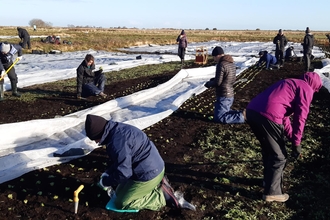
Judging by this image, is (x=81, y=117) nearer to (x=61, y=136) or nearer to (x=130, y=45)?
(x=61, y=136)

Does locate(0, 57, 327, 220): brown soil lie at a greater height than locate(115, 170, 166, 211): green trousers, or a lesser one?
lesser

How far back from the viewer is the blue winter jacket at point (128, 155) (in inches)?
Answer: 150

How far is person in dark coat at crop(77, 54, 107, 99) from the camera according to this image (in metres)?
10.0

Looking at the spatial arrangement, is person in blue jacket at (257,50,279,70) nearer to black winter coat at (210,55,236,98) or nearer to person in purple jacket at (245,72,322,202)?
black winter coat at (210,55,236,98)

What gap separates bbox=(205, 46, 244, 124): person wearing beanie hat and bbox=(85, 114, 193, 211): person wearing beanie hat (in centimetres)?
389

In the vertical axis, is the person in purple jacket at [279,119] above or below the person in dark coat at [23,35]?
below

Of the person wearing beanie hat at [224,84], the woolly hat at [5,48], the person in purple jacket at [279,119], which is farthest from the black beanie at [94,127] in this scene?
the woolly hat at [5,48]

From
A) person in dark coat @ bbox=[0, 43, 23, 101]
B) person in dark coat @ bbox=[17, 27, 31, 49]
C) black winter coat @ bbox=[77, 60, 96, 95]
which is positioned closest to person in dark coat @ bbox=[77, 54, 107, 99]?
black winter coat @ bbox=[77, 60, 96, 95]

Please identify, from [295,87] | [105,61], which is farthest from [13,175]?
[105,61]

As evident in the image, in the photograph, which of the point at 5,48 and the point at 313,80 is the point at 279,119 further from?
the point at 5,48

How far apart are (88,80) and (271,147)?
23.9 ft

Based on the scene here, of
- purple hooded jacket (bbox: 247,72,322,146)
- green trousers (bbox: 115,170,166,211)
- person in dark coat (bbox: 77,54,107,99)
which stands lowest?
green trousers (bbox: 115,170,166,211)

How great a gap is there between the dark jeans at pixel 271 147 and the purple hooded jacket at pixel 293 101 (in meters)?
0.09

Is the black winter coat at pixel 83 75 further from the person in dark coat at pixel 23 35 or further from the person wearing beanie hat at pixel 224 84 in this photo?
the person in dark coat at pixel 23 35
